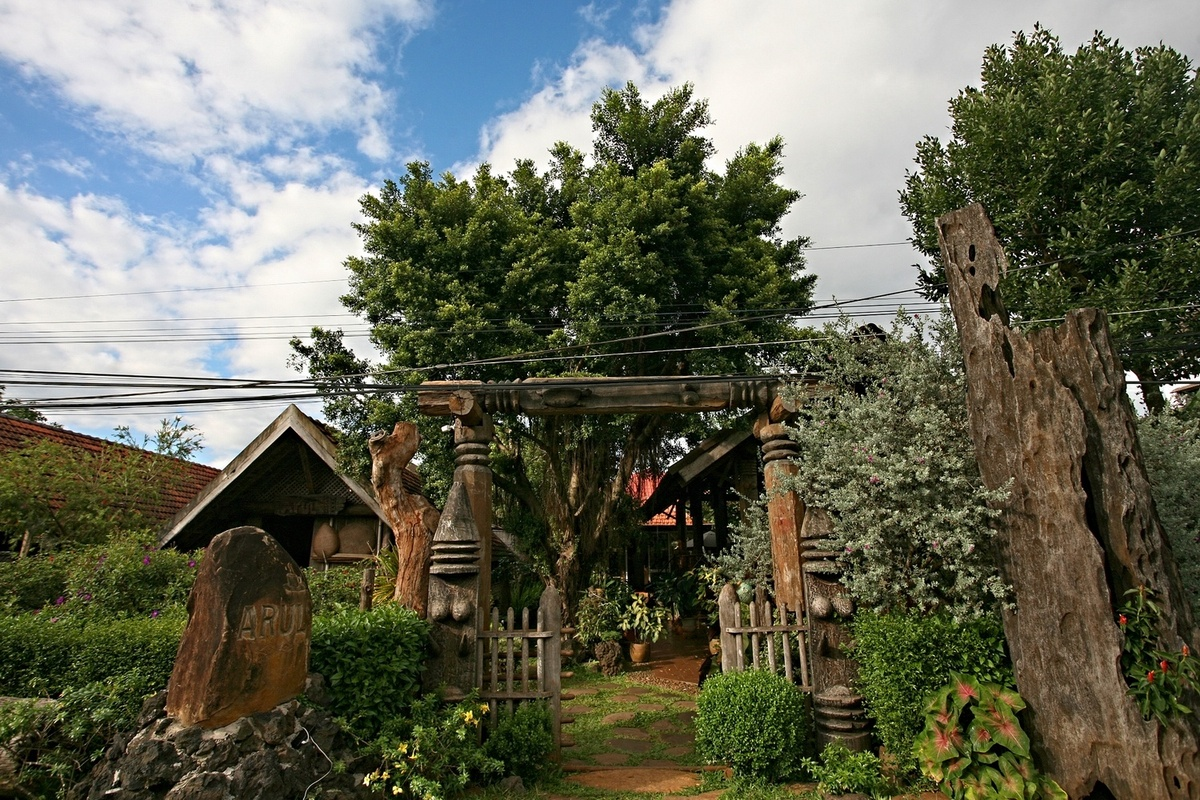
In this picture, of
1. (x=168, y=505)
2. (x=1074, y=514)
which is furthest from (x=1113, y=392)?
A: (x=168, y=505)

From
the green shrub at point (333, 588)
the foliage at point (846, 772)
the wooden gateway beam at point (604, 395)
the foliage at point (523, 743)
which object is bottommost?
the foliage at point (846, 772)

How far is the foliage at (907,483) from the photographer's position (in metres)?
5.43

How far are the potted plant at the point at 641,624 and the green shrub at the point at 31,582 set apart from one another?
321 inches

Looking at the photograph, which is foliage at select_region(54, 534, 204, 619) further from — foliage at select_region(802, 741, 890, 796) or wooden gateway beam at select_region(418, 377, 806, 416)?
foliage at select_region(802, 741, 890, 796)

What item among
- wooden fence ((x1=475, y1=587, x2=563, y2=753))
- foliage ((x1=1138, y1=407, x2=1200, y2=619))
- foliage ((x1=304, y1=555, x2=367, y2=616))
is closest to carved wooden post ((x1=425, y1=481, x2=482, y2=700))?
wooden fence ((x1=475, y1=587, x2=563, y2=753))

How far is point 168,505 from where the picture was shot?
12867mm

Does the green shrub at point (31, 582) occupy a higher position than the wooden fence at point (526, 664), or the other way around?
the green shrub at point (31, 582)

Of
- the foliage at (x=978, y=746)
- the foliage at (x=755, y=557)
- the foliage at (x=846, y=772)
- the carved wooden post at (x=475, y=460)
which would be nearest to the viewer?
the foliage at (x=978, y=746)

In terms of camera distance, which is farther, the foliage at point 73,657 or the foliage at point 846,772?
the foliage at point 846,772

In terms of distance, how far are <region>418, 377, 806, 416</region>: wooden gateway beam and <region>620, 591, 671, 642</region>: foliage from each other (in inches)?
224

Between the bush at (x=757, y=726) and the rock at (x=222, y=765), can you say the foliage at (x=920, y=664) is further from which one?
the rock at (x=222, y=765)

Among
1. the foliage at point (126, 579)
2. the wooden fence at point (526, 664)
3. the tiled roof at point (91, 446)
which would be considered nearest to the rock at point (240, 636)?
the wooden fence at point (526, 664)

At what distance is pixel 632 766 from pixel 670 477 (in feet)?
21.3

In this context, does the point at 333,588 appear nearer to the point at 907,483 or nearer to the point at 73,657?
the point at 73,657
